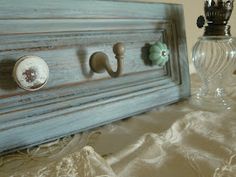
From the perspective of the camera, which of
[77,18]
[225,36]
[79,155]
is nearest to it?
[79,155]

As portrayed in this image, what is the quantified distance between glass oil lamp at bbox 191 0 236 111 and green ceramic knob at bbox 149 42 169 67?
11cm

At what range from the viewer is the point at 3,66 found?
0.39 m

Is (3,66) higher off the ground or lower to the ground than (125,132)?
higher

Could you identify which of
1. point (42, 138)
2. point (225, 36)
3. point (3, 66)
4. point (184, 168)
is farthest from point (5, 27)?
point (225, 36)

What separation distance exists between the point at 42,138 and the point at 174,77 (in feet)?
1.00

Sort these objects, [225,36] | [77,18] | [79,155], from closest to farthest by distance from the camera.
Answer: [79,155] < [77,18] < [225,36]

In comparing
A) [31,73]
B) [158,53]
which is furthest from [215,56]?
[31,73]

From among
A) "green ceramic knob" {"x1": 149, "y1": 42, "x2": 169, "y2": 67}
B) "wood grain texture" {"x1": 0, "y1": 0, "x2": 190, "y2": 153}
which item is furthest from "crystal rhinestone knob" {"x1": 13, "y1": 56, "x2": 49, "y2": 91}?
"green ceramic knob" {"x1": 149, "y1": 42, "x2": 169, "y2": 67}

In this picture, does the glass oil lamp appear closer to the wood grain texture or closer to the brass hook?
the wood grain texture

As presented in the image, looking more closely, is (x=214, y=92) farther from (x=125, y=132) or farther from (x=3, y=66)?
(x=3, y=66)

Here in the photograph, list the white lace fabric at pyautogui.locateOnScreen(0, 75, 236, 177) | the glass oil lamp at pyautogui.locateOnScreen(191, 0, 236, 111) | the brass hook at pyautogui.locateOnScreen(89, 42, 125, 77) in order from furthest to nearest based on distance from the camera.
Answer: the glass oil lamp at pyautogui.locateOnScreen(191, 0, 236, 111) → the brass hook at pyautogui.locateOnScreen(89, 42, 125, 77) → the white lace fabric at pyautogui.locateOnScreen(0, 75, 236, 177)

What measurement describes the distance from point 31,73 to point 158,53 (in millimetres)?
248

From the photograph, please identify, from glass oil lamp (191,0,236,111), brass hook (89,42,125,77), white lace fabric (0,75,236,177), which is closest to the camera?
white lace fabric (0,75,236,177)

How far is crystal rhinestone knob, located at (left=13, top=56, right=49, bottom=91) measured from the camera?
38 centimetres
